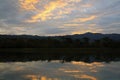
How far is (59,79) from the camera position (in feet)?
57.4

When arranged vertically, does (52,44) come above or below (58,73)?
below

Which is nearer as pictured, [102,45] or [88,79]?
[88,79]

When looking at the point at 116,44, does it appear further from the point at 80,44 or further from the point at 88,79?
the point at 88,79

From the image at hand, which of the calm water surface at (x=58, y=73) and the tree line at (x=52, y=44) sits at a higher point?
the calm water surface at (x=58, y=73)

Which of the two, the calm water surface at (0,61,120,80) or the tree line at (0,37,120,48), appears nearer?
the calm water surface at (0,61,120,80)

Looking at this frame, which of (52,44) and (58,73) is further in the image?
(52,44)

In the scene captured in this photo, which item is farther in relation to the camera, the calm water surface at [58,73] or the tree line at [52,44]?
A: the tree line at [52,44]

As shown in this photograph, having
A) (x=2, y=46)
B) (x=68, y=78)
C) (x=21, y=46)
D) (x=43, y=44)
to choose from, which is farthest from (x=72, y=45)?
(x=68, y=78)

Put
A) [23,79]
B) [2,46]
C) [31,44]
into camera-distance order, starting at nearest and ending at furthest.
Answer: [23,79]
[2,46]
[31,44]

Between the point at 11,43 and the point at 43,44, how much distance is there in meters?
11.3

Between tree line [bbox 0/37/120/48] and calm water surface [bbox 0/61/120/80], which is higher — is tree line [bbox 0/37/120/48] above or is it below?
below

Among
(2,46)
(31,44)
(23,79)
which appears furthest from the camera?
(31,44)

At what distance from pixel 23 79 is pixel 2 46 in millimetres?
68528

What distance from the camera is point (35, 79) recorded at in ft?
57.3
